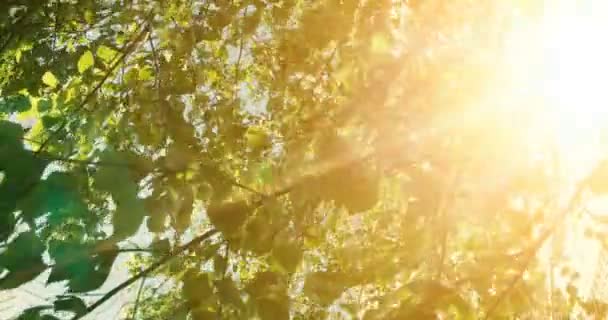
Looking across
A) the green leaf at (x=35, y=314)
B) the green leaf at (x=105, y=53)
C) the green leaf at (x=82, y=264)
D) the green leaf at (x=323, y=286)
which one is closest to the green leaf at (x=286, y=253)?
the green leaf at (x=323, y=286)

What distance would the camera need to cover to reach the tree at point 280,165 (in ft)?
3.70

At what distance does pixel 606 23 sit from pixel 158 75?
1.73m

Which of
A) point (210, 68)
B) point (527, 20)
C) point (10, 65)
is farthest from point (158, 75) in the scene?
point (527, 20)

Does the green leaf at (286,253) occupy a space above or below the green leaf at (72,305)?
above

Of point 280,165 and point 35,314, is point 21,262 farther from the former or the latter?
point 280,165

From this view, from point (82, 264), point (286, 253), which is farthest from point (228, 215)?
point (82, 264)

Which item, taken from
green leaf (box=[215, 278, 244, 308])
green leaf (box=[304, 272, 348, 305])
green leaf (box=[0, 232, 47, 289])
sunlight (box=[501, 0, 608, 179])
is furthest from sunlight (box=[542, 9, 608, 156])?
green leaf (box=[0, 232, 47, 289])

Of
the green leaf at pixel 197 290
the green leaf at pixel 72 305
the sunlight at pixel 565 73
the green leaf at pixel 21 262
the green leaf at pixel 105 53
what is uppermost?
the green leaf at pixel 105 53

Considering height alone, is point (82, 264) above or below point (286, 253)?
below

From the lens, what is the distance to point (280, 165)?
79.7 inches

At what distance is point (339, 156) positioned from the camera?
150cm

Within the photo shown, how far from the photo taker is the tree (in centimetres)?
113

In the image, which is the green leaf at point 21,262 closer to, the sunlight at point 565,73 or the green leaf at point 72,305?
the green leaf at point 72,305

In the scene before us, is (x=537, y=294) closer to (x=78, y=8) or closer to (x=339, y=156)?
(x=339, y=156)
